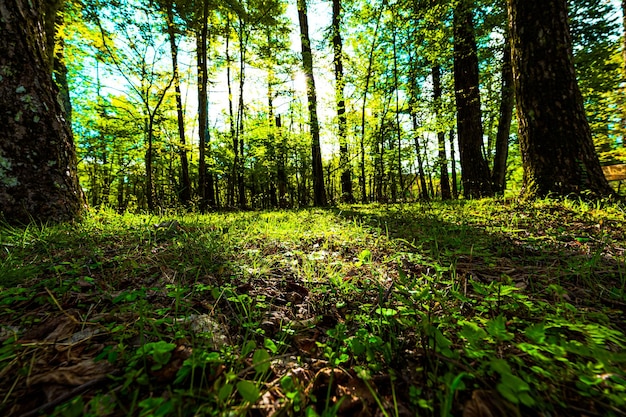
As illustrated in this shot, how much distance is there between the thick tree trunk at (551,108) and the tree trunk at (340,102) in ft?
20.6

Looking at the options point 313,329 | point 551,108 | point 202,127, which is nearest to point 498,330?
point 313,329

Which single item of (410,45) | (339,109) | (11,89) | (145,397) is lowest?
(145,397)

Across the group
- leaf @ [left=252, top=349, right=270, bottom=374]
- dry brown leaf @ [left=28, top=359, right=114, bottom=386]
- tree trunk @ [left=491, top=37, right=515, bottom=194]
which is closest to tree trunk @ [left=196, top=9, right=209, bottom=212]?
dry brown leaf @ [left=28, top=359, right=114, bottom=386]

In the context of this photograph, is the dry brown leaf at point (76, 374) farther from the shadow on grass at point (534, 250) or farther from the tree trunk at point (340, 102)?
the tree trunk at point (340, 102)

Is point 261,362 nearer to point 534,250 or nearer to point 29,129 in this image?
point 534,250

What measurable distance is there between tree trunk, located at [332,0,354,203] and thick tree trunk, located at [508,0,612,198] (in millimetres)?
6282

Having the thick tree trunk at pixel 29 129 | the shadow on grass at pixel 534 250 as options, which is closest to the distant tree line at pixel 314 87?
the thick tree trunk at pixel 29 129

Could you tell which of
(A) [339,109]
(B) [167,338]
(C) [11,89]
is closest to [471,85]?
(A) [339,109]

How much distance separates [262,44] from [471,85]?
7.05 metres

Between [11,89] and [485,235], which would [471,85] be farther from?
[11,89]

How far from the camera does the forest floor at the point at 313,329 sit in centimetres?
74

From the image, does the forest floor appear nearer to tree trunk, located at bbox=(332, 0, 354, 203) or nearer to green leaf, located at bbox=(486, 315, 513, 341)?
green leaf, located at bbox=(486, 315, 513, 341)

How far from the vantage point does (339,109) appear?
973 cm

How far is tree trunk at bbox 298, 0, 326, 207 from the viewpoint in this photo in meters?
8.45
